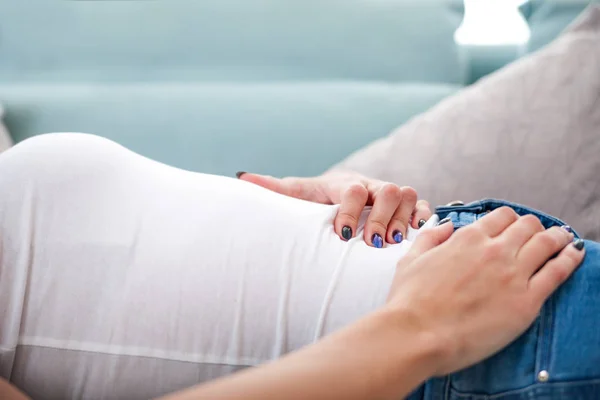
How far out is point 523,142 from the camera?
1083 mm

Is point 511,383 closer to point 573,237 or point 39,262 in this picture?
point 573,237

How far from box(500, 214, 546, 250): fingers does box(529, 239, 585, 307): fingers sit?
0.04 meters

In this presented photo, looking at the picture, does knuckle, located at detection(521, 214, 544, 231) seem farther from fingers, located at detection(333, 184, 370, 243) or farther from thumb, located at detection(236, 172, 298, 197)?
thumb, located at detection(236, 172, 298, 197)

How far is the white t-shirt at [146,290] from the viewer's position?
2.22ft

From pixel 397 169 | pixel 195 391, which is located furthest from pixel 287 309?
pixel 397 169

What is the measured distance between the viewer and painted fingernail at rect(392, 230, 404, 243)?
2.55 feet

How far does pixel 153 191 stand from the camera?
75cm

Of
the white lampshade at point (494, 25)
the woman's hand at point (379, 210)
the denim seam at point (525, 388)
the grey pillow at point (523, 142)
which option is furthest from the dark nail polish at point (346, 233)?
the white lampshade at point (494, 25)

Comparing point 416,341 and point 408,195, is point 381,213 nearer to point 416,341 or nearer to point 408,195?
point 408,195

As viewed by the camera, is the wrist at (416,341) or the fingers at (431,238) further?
the fingers at (431,238)

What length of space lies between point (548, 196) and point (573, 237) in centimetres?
36

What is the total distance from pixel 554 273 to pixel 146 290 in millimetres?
438

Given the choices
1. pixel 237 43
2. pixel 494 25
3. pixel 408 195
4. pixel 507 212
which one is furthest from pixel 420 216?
pixel 494 25

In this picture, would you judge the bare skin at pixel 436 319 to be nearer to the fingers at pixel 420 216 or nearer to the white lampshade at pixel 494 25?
the fingers at pixel 420 216
